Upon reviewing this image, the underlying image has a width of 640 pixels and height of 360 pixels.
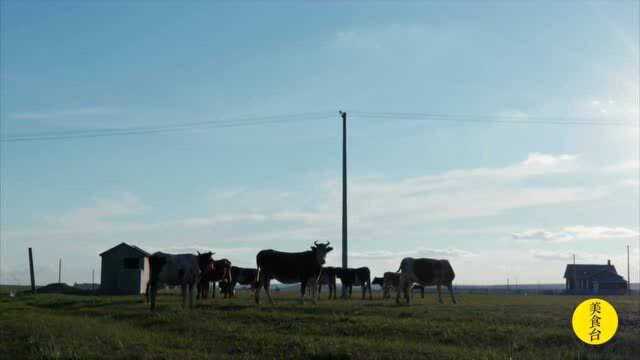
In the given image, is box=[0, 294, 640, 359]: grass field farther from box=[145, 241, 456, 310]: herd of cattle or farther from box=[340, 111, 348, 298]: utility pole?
box=[340, 111, 348, 298]: utility pole

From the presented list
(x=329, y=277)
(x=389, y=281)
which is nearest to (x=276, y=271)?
(x=329, y=277)

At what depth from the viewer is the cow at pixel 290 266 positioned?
3781 cm

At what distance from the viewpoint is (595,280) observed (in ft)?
400

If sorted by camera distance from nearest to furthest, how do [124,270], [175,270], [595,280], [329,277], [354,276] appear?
1. [175,270]
2. [329,277]
3. [354,276]
4. [124,270]
5. [595,280]

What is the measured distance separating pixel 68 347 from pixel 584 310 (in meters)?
13.0

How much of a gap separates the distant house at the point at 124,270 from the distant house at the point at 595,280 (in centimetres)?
7752

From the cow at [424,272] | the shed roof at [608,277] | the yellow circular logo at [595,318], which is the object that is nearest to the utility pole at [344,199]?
the cow at [424,272]

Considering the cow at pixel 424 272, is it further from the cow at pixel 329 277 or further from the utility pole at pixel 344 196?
the utility pole at pixel 344 196

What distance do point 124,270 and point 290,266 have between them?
33073 millimetres

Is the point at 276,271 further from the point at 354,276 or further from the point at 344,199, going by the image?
the point at 344,199

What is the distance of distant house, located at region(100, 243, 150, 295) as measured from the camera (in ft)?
218

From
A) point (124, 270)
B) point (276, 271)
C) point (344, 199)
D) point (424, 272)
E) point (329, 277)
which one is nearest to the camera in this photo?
point (276, 271)

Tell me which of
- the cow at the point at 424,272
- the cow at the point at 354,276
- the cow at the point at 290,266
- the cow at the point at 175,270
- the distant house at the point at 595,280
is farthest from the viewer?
the distant house at the point at 595,280

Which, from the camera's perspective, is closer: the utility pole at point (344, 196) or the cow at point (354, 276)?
the cow at point (354, 276)
